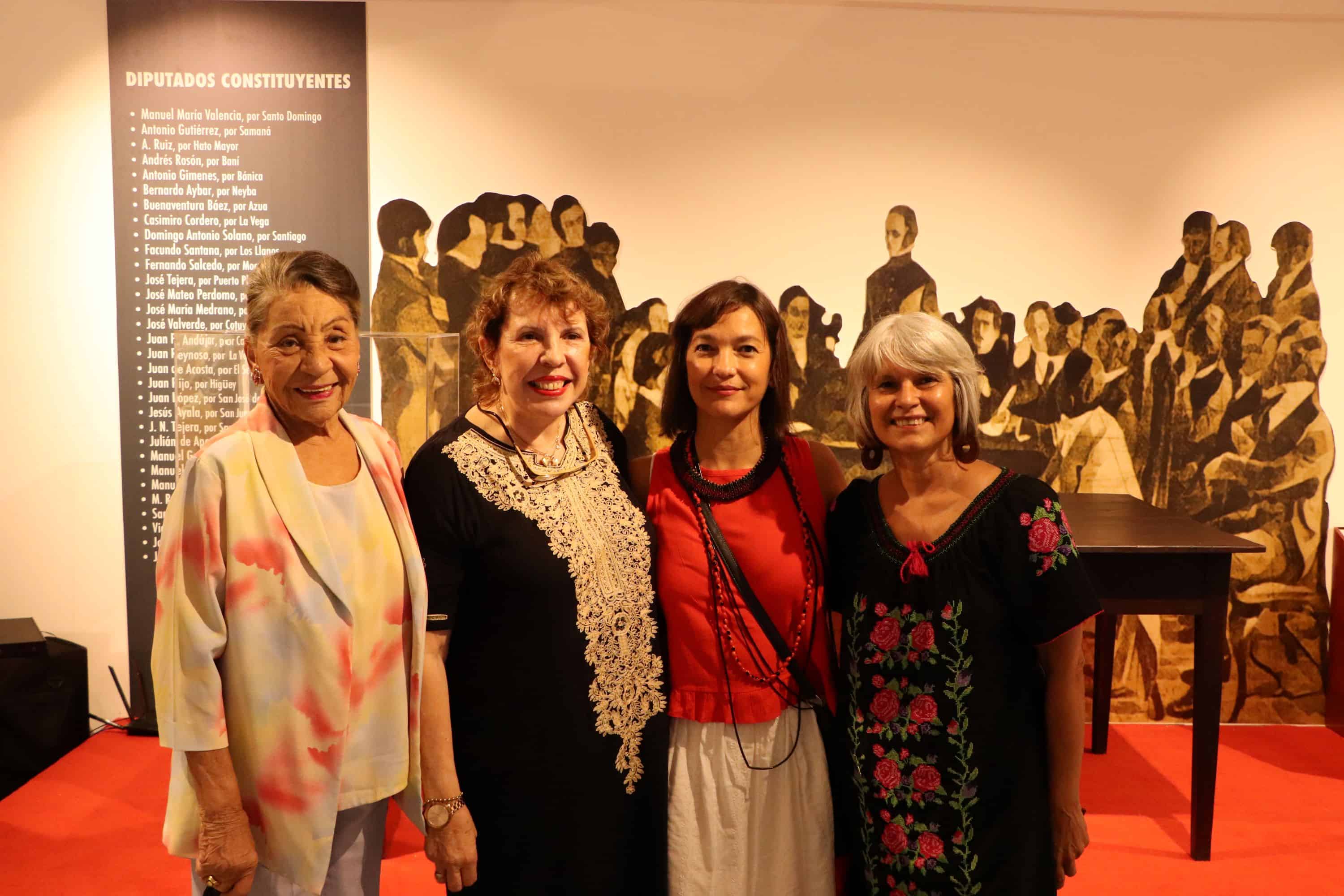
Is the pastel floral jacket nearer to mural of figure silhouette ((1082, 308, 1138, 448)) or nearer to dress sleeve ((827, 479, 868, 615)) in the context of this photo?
dress sleeve ((827, 479, 868, 615))

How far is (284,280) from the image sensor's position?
5.41ft

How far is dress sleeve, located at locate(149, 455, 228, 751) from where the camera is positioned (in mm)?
1542

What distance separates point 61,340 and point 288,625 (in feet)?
10.8

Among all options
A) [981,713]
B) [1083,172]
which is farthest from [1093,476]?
[981,713]

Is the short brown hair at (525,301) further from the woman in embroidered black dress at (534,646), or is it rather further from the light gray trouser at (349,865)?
the light gray trouser at (349,865)

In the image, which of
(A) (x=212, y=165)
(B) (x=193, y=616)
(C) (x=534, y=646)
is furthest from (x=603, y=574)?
(A) (x=212, y=165)

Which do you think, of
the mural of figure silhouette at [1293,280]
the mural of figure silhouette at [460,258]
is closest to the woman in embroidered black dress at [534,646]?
the mural of figure silhouette at [460,258]

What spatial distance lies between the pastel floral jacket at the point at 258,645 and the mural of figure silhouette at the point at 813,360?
2954 millimetres

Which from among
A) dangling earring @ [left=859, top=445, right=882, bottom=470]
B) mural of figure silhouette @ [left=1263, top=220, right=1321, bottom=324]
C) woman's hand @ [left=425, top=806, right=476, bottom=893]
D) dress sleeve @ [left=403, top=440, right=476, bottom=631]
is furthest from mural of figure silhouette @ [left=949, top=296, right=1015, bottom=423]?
woman's hand @ [left=425, top=806, right=476, bottom=893]

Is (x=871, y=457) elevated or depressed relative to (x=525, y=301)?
depressed

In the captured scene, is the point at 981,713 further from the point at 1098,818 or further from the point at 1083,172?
the point at 1083,172

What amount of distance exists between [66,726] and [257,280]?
317 cm

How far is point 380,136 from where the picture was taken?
13.7ft

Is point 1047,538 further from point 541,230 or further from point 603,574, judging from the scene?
point 541,230
